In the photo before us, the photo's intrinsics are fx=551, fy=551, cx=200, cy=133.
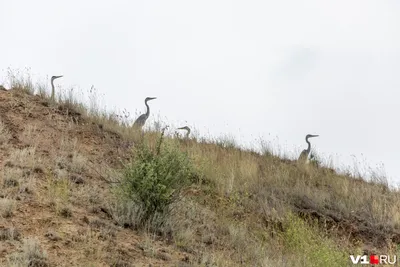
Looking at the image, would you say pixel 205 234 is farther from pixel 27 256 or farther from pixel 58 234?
pixel 27 256

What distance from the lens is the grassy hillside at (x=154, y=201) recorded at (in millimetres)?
7051

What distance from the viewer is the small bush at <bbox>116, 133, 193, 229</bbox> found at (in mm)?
7977

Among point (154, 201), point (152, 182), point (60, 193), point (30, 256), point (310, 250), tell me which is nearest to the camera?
point (30, 256)

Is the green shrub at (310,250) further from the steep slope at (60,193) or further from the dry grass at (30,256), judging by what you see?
the dry grass at (30,256)

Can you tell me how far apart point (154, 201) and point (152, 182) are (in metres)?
0.33

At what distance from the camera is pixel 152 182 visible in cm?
791

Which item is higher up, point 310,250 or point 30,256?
point 310,250

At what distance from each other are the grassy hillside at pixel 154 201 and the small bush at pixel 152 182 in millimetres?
16

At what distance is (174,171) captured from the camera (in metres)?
8.33

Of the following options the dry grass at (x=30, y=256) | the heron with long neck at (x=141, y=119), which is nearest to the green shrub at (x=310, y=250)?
the dry grass at (x=30, y=256)

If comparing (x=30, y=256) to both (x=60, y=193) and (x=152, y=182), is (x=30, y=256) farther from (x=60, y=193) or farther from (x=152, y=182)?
(x=152, y=182)

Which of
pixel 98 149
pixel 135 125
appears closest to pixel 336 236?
pixel 98 149

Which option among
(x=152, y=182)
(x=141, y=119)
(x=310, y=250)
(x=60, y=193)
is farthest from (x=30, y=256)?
(x=141, y=119)

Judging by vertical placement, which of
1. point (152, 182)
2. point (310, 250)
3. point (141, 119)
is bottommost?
point (310, 250)
